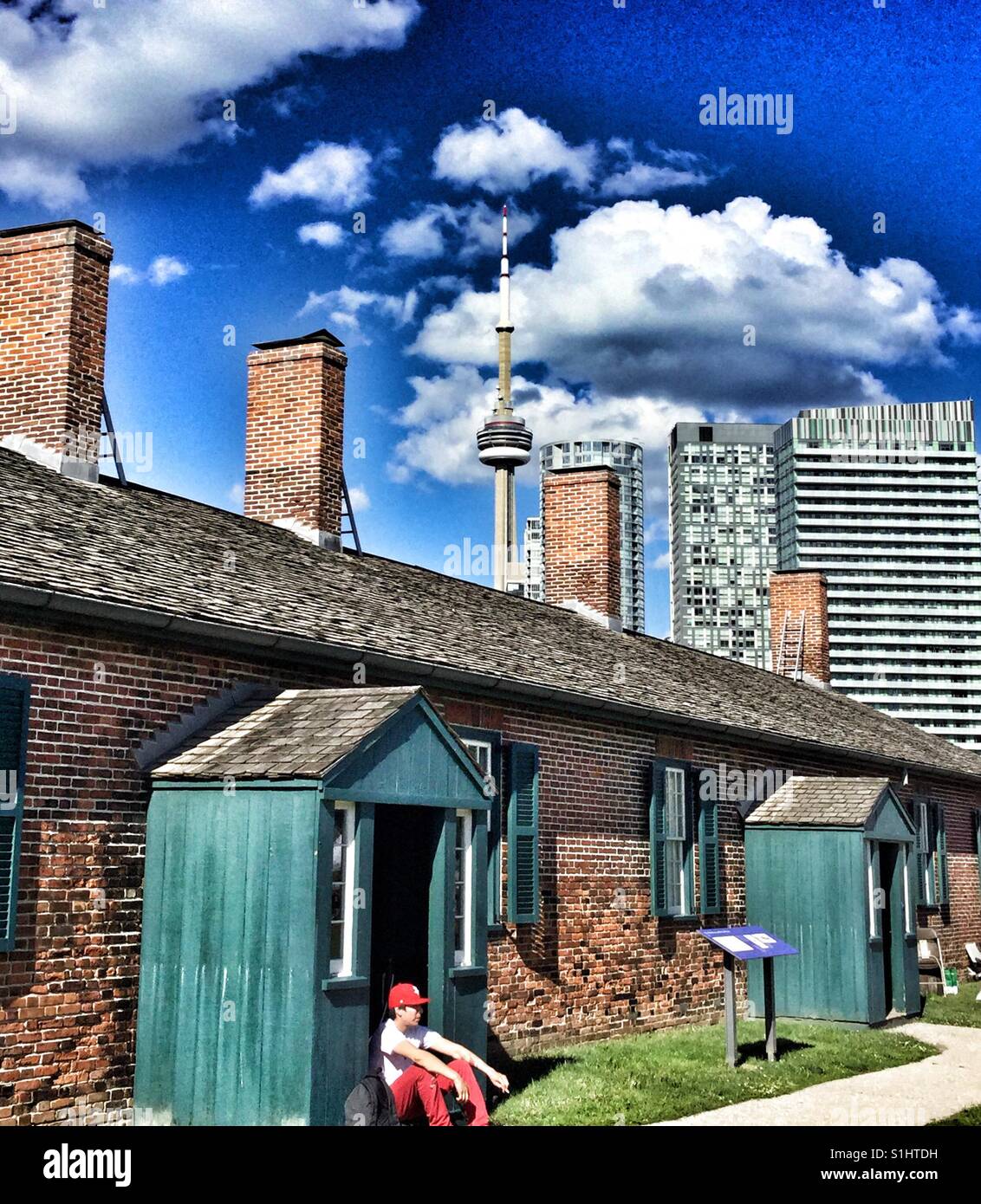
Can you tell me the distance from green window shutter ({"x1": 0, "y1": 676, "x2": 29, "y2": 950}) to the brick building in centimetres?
2

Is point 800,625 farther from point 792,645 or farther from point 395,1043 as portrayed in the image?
point 395,1043

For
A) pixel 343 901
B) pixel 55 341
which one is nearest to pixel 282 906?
pixel 343 901

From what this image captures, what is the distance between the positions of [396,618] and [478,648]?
978mm

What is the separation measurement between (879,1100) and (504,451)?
8880 centimetres

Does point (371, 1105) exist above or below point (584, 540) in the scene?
below

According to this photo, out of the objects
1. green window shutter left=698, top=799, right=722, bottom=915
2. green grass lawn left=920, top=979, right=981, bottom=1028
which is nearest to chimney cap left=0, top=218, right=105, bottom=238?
green window shutter left=698, top=799, right=722, bottom=915

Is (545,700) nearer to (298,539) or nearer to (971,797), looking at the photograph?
(298,539)

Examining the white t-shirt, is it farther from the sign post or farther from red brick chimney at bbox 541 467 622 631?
red brick chimney at bbox 541 467 622 631

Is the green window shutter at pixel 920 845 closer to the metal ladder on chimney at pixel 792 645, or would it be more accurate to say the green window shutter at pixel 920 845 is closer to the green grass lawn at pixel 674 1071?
the metal ladder on chimney at pixel 792 645

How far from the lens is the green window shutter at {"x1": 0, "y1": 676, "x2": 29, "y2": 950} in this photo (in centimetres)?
884

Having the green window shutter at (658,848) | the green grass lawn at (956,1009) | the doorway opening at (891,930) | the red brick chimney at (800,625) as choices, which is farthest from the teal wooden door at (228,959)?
the red brick chimney at (800,625)

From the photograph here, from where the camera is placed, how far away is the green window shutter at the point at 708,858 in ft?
56.9

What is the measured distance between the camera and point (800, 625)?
98.6 ft
